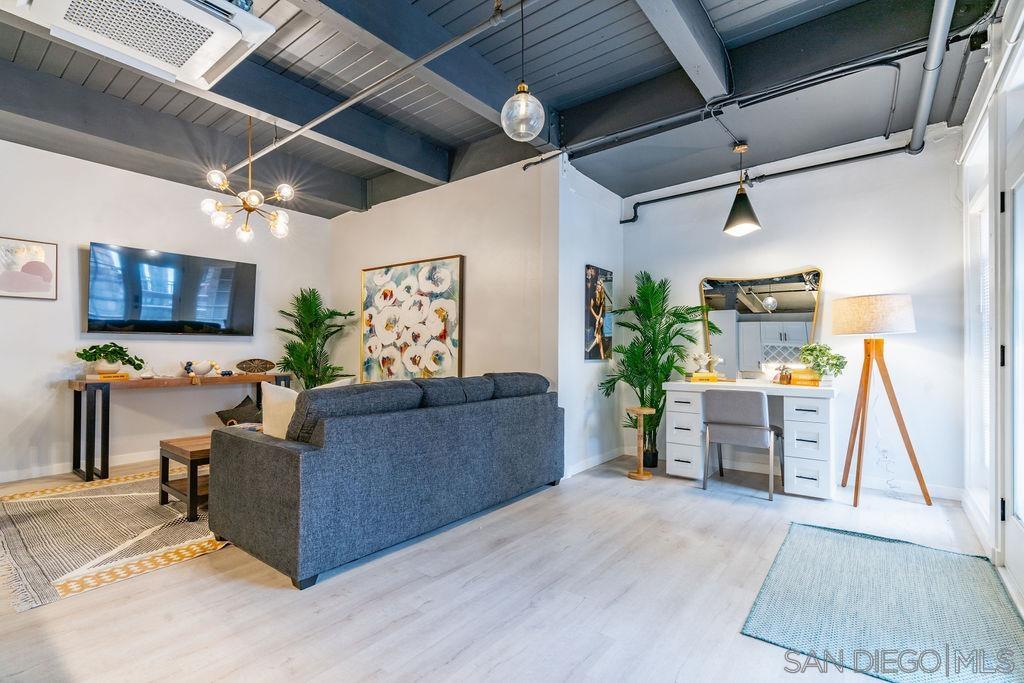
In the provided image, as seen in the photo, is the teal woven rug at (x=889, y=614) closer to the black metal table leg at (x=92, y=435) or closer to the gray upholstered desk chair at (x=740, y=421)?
the gray upholstered desk chair at (x=740, y=421)

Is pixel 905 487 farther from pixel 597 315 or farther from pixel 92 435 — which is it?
pixel 92 435

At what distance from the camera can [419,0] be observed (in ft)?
9.24

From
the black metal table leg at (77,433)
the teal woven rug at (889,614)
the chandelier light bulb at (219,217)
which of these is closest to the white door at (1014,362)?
the teal woven rug at (889,614)

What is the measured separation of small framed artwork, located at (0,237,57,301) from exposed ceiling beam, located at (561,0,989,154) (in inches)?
186

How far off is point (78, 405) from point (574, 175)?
496 centimetres

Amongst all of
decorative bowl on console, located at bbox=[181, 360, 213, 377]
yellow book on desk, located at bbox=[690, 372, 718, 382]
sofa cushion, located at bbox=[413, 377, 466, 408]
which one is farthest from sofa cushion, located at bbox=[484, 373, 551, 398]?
decorative bowl on console, located at bbox=[181, 360, 213, 377]

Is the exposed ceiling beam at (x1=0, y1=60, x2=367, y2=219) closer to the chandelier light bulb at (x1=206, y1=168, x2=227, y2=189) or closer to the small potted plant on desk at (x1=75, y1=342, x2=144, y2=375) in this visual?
the chandelier light bulb at (x1=206, y1=168, x2=227, y2=189)

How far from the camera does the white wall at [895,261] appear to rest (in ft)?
11.8

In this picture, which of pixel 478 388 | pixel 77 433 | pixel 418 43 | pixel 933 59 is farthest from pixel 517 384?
pixel 77 433

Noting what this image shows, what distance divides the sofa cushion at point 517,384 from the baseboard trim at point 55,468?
3655 mm

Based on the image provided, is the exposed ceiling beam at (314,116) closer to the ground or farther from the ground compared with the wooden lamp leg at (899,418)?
farther from the ground

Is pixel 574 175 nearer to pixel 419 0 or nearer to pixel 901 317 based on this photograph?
pixel 419 0

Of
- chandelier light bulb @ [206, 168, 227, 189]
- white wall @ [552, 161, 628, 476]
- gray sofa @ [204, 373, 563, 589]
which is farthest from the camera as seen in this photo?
white wall @ [552, 161, 628, 476]

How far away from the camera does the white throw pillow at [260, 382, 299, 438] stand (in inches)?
100
